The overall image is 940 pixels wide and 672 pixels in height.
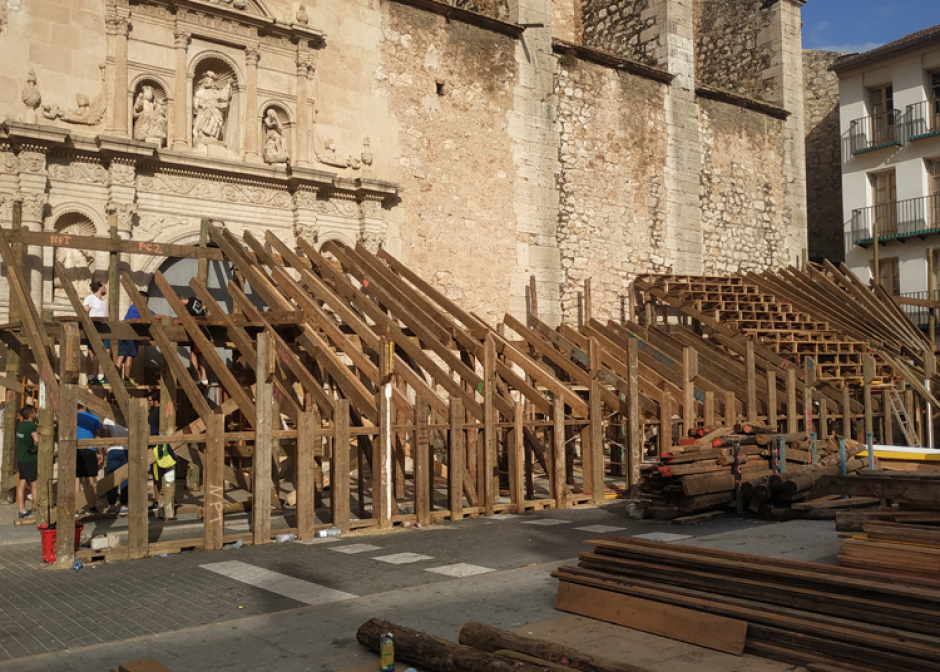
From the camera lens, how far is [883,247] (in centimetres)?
2447

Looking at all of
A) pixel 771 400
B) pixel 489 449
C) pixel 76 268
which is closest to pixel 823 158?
pixel 771 400

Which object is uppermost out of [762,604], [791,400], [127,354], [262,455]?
[127,354]

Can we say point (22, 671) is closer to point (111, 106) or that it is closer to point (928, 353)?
point (111, 106)

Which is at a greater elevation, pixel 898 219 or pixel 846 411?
pixel 898 219

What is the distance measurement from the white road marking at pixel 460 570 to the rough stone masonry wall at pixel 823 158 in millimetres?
23303

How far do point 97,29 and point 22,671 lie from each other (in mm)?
9668

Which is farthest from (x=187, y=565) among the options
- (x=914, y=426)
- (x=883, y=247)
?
(x=883, y=247)

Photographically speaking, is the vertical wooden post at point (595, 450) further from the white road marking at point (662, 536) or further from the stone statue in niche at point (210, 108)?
the stone statue in niche at point (210, 108)

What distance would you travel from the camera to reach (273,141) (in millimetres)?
13133

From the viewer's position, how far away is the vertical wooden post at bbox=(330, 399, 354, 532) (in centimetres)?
837

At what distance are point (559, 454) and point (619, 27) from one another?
43.0ft

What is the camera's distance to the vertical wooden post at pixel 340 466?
27.5 feet

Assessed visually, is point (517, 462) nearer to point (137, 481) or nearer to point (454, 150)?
point (137, 481)

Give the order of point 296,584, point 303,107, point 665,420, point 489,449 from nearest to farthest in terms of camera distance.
Result: 1. point 296,584
2. point 489,449
3. point 665,420
4. point 303,107
